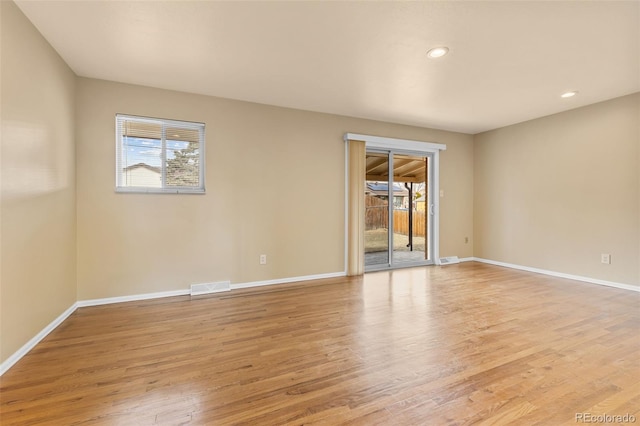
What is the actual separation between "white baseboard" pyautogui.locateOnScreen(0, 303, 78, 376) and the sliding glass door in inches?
150

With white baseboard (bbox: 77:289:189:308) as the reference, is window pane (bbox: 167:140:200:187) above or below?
above

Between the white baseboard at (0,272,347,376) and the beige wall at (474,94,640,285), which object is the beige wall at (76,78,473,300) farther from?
the beige wall at (474,94,640,285)

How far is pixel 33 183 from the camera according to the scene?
7.22ft

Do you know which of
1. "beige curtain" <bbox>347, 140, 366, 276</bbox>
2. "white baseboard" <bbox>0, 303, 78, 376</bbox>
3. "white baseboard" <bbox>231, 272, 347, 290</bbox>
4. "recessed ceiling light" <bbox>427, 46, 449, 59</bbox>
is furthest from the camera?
"beige curtain" <bbox>347, 140, 366, 276</bbox>

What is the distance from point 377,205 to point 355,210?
0.63 metres

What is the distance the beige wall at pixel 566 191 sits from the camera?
364cm

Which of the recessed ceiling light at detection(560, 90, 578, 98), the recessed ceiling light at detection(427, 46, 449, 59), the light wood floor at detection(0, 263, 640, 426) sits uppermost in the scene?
the recessed ceiling light at detection(560, 90, 578, 98)

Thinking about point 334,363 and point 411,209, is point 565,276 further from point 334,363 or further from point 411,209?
point 334,363

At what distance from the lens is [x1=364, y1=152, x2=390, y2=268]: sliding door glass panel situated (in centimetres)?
Result: 480

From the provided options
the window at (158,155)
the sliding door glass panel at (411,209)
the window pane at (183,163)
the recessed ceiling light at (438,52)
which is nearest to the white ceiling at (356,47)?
the recessed ceiling light at (438,52)

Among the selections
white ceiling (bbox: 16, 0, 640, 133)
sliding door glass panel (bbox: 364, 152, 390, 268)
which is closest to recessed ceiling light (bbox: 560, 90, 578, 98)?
white ceiling (bbox: 16, 0, 640, 133)

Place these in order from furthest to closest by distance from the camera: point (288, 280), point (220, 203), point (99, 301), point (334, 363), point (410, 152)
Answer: point (410, 152) < point (288, 280) < point (220, 203) < point (99, 301) < point (334, 363)

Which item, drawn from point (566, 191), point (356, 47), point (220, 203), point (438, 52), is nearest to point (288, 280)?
point (220, 203)

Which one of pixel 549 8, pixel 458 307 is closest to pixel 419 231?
pixel 458 307
